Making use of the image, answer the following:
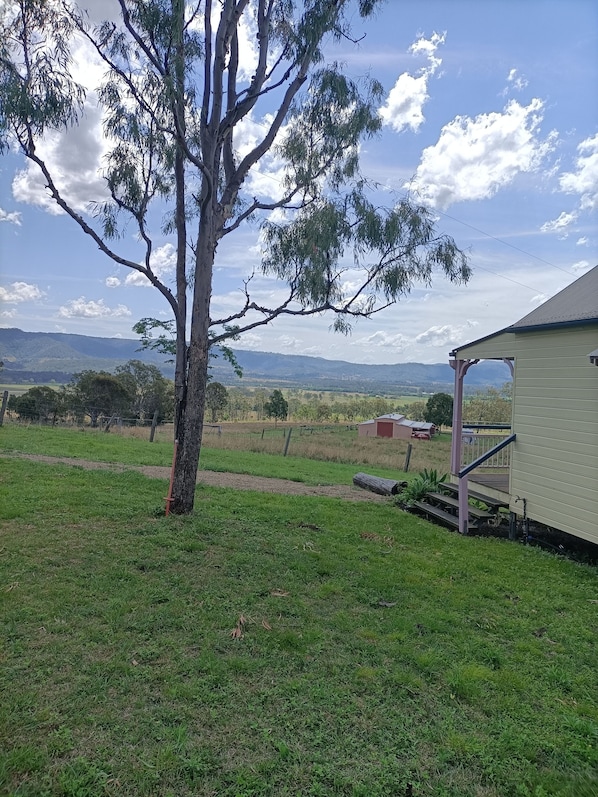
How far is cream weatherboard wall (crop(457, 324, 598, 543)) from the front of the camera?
582 cm

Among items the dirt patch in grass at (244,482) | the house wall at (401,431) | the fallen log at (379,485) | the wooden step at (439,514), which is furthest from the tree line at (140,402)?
the wooden step at (439,514)

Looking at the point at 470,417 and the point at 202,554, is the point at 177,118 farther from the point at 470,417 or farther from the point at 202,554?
the point at 470,417

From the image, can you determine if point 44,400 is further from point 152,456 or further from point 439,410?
point 439,410

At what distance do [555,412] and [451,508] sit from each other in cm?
223

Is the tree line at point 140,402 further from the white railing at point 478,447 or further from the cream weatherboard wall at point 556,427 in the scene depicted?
the cream weatherboard wall at point 556,427

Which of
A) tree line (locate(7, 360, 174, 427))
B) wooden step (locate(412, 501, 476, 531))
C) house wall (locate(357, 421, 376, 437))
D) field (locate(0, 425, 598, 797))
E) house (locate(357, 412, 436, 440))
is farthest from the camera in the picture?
house wall (locate(357, 421, 376, 437))

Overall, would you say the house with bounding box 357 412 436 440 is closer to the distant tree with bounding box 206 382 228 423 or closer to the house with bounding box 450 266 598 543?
the distant tree with bounding box 206 382 228 423

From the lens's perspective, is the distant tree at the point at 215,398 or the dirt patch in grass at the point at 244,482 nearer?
the dirt patch in grass at the point at 244,482

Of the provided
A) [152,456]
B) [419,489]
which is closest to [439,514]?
[419,489]

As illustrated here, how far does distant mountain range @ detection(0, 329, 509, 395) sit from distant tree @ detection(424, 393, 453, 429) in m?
1.78

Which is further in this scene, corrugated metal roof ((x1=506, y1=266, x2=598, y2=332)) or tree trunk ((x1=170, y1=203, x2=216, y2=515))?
corrugated metal roof ((x1=506, y1=266, x2=598, y2=332))

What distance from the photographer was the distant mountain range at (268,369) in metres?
41.0

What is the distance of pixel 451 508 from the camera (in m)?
7.60

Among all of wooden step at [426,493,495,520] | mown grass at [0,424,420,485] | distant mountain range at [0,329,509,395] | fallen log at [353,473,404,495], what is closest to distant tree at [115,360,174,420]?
distant mountain range at [0,329,509,395]
